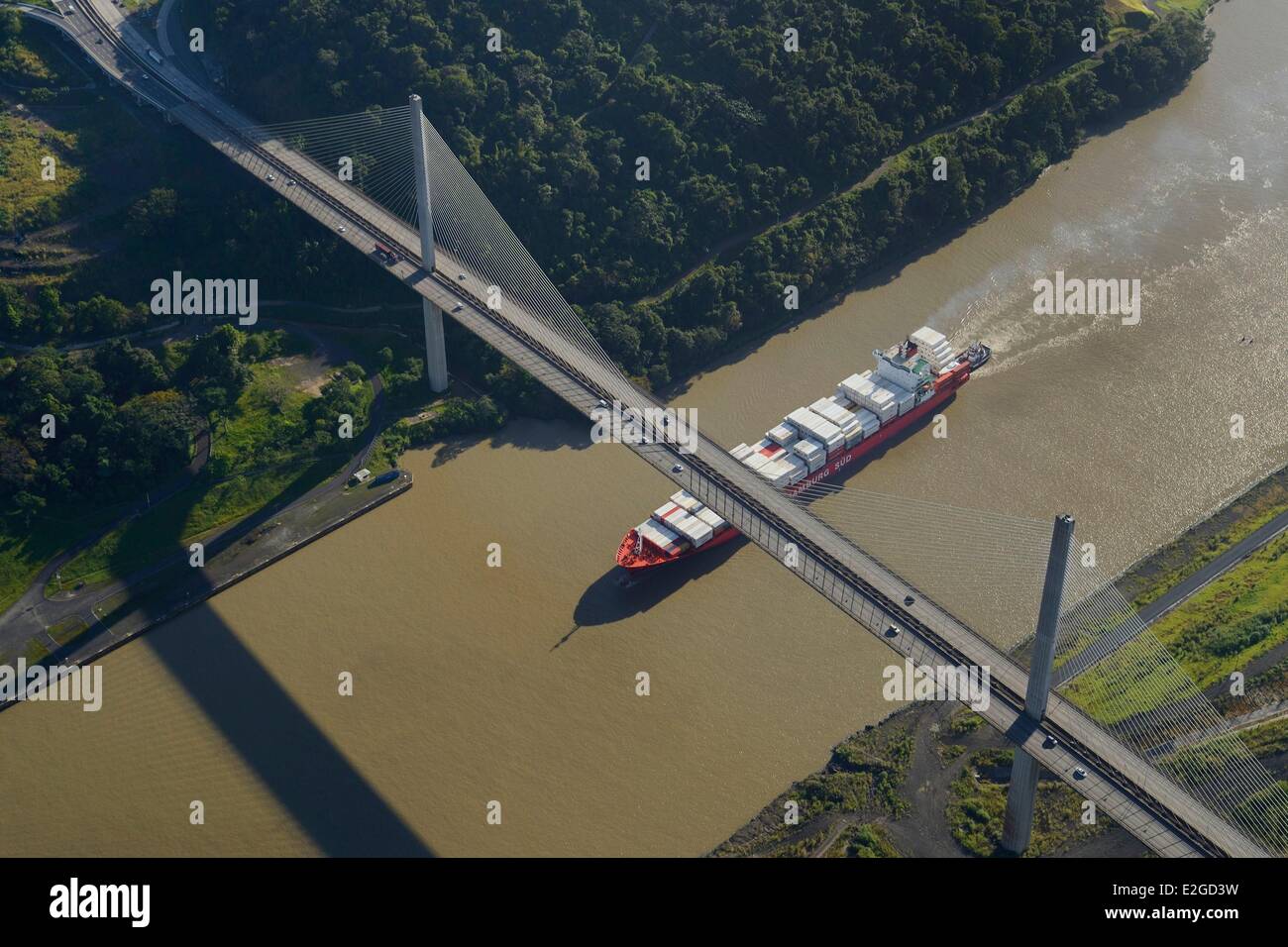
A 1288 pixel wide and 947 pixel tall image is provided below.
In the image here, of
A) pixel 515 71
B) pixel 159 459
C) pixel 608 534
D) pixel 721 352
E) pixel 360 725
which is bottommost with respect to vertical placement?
pixel 360 725

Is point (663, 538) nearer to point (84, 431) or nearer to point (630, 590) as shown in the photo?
point (630, 590)

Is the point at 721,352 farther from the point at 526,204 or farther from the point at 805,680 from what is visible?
the point at 805,680

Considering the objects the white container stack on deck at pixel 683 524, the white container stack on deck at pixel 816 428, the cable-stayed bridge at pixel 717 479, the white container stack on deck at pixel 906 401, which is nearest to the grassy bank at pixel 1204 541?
the cable-stayed bridge at pixel 717 479

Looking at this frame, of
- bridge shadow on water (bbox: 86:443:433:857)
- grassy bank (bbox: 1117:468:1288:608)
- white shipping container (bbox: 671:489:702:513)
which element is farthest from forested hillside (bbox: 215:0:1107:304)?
grassy bank (bbox: 1117:468:1288:608)

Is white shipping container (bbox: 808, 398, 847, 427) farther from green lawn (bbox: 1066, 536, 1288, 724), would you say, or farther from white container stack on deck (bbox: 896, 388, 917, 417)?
green lawn (bbox: 1066, 536, 1288, 724)

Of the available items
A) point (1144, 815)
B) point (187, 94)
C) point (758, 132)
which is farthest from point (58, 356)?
point (1144, 815)

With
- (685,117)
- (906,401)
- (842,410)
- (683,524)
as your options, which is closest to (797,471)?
(842,410)
